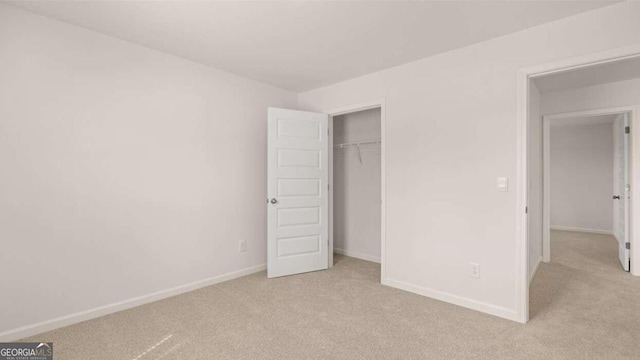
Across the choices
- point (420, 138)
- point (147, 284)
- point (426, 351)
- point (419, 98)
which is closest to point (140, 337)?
point (147, 284)

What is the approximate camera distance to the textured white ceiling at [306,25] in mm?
2248

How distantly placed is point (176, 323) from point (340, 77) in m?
3.11

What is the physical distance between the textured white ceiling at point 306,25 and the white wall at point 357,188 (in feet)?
4.54

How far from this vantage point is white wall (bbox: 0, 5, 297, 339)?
7.57 ft

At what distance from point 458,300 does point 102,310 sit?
3.23 meters

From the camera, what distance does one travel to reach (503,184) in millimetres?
2678

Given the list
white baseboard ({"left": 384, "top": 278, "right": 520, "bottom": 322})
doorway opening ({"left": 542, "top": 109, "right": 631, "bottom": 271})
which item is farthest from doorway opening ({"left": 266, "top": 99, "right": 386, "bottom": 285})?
doorway opening ({"left": 542, "top": 109, "right": 631, "bottom": 271})

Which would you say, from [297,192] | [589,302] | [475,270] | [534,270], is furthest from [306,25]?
[534,270]

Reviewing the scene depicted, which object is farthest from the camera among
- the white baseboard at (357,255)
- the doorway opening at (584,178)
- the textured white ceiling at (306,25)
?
the doorway opening at (584,178)

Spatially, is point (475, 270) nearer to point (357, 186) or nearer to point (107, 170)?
point (357, 186)

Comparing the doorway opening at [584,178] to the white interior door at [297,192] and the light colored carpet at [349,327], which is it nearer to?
the light colored carpet at [349,327]

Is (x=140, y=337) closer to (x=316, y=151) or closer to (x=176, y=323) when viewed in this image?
(x=176, y=323)

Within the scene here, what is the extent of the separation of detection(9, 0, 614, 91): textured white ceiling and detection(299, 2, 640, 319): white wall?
0.17 meters

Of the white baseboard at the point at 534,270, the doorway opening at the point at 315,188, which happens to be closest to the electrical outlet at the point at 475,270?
the doorway opening at the point at 315,188
